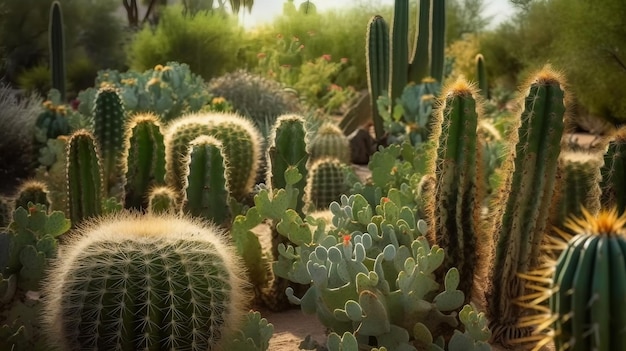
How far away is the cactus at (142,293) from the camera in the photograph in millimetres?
2930

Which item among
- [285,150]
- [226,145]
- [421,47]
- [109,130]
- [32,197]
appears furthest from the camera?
[421,47]

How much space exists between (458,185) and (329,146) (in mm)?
5066

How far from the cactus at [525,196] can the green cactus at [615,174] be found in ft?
1.21

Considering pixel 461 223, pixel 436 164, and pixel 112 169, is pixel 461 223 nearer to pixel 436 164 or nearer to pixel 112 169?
pixel 436 164

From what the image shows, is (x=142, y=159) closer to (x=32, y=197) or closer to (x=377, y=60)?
(x=32, y=197)

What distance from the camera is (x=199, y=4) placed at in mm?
22109

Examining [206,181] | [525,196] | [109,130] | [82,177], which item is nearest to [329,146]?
[109,130]

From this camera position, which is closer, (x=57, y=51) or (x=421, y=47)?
(x=421, y=47)

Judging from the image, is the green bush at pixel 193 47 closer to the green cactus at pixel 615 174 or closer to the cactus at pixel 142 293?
the green cactus at pixel 615 174

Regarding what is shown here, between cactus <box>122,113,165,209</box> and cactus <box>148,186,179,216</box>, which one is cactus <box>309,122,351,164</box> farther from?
cactus <box>148,186,179,216</box>

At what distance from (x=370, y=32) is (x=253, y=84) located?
67.5 inches

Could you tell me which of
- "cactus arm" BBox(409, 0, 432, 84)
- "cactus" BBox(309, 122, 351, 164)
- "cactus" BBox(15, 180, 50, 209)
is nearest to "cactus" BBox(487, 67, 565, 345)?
"cactus" BBox(15, 180, 50, 209)

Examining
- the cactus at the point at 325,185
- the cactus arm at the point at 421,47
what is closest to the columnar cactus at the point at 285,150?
the cactus at the point at 325,185

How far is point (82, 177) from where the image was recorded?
5.01 meters
